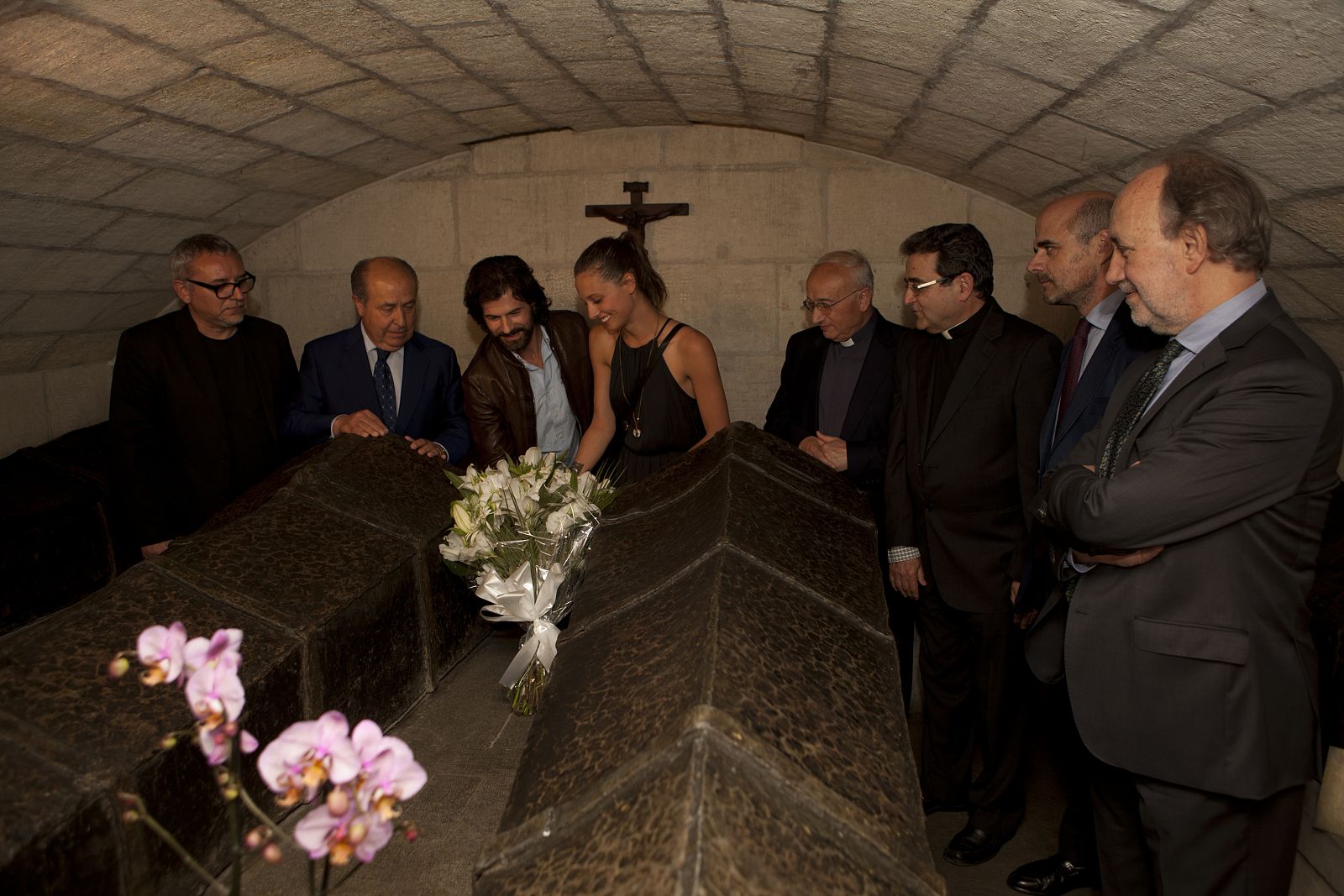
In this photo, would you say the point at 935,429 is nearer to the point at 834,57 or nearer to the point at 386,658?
the point at 834,57

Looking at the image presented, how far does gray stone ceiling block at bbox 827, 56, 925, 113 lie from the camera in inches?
113

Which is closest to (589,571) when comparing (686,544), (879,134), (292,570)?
(686,544)

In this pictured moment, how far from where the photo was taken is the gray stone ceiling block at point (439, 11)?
259 centimetres

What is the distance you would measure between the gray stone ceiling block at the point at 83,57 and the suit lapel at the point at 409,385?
1.26 meters

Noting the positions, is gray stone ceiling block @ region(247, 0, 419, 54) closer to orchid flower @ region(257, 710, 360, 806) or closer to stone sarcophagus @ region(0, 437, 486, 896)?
stone sarcophagus @ region(0, 437, 486, 896)

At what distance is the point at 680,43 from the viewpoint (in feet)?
9.97

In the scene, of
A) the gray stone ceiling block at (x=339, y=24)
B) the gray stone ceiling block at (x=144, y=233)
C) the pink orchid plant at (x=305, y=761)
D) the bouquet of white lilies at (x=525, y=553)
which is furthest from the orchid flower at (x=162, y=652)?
the gray stone ceiling block at (x=144, y=233)

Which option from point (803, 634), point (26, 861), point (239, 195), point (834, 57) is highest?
point (834, 57)

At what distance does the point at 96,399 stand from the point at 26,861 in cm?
443

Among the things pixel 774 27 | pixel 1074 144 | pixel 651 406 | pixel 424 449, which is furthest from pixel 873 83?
pixel 424 449

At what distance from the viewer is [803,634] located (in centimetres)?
134

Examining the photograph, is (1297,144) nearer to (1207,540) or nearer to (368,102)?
(1207,540)

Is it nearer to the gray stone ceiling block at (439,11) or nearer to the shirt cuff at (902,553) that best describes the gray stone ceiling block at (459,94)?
the gray stone ceiling block at (439,11)

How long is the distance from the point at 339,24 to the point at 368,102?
0.89 metres
